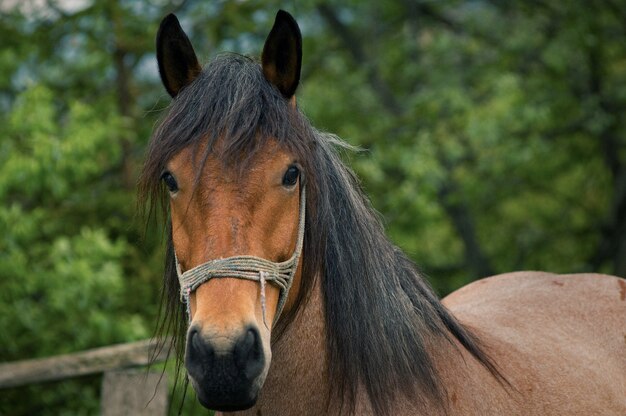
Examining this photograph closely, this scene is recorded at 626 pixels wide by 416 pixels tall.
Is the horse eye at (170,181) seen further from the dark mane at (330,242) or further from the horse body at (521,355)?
the horse body at (521,355)

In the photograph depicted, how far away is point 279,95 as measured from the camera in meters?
2.72

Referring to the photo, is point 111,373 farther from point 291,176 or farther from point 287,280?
point 291,176

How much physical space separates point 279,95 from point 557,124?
38.5 feet

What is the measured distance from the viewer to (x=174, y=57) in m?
2.81

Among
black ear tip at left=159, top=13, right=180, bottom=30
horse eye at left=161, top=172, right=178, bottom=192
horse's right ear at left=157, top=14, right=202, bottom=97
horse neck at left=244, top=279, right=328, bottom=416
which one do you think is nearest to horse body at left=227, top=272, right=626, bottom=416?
horse neck at left=244, top=279, right=328, bottom=416

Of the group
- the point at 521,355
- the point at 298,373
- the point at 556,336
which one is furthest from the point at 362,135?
the point at 298,373

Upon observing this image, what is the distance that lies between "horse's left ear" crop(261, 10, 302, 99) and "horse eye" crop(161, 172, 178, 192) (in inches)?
18.6

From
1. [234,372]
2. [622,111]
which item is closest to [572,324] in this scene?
[234,372]

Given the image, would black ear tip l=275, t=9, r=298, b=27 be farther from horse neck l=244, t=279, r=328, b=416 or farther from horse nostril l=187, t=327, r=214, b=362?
horse nostril l=187, t=327, r=214, b=362

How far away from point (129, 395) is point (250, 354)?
238 centimetres

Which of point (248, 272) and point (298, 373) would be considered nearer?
point (248, 272)

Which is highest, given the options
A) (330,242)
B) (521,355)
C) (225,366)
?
(330,242)

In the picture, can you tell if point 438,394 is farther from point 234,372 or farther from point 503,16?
point 503,16

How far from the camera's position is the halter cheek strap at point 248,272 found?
7.66 ft
